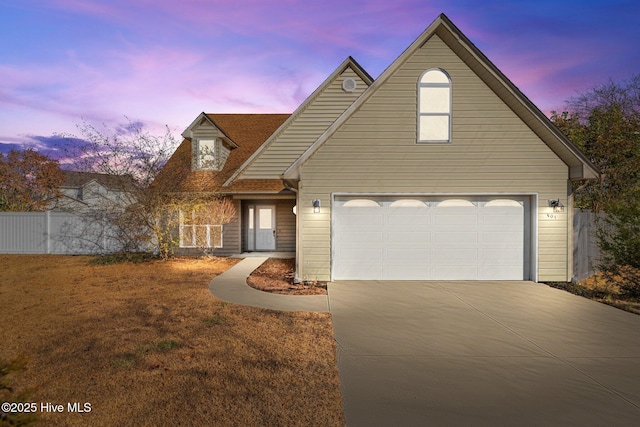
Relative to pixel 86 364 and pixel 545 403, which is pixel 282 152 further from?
pixel 545 403

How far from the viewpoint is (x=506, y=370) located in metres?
4.13

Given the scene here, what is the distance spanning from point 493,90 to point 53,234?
19.3 m

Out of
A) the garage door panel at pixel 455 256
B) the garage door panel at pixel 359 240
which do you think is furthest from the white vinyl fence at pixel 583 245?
the garage door panel at pixel 359 240

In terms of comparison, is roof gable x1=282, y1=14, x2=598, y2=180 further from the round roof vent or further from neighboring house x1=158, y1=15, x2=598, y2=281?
the round roof vent

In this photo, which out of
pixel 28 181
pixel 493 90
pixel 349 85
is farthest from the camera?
pixel 28 181

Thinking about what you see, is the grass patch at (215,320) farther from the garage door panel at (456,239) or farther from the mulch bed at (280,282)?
the garage door panel at (456,239)

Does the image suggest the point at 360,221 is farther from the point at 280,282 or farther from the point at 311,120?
the point at 311,120

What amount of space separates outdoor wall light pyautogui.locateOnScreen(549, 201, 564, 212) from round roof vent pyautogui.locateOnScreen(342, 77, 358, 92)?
8.57 metres

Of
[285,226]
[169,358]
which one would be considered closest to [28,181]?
[285,226]

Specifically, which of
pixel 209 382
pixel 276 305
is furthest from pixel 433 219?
pixel 209 382

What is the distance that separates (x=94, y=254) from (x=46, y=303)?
9.35m

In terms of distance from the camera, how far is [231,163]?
619 inches

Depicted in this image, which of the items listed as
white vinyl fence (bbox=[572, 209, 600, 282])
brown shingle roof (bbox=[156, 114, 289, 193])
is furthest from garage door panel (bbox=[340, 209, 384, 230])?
white vinyl fence (bbox=[572, 209, 600, 282])

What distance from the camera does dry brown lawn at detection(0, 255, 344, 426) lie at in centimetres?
314
